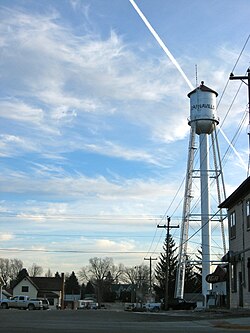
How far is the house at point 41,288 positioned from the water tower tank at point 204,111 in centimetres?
4929

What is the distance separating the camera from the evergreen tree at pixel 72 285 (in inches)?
5783

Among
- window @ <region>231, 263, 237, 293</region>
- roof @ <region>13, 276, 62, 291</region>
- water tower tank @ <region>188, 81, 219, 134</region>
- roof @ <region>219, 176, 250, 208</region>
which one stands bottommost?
window @ <region>231, 263, 237, 293</region>

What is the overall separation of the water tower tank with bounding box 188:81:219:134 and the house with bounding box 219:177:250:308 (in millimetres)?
15780

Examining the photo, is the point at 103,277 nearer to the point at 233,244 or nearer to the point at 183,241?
the point at 183,241

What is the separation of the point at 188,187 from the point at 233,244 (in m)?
17.1

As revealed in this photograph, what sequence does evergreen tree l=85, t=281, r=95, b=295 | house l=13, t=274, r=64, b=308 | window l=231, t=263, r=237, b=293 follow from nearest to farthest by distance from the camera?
window l=231, t=263, r=237, b=293, house l=13, t=274, r=64, b=308, evergreen tree l=85, t=281, r=95, b=295

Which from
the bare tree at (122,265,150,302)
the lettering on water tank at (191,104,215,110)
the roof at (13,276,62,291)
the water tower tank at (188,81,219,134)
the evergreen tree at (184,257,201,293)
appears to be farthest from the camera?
the bare tree at (122,265,150,302)

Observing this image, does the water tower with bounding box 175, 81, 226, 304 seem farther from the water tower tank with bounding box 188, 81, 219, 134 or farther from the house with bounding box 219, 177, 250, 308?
the house with bounding box 219, 177, 250, 308

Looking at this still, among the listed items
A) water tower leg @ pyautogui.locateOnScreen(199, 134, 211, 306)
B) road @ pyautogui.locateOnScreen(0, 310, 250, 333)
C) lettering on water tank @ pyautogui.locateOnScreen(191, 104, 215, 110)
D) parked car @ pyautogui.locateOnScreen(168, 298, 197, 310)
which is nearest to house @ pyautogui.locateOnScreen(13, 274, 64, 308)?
parked car @ pyautogui.locateOnScreen(168, 298, 197, 310)

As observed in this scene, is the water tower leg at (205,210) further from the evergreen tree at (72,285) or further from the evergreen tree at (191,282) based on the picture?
the evergreen tree at (72,285)

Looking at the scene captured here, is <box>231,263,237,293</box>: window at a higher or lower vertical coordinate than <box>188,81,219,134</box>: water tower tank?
lower

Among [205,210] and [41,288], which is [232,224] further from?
[41,288]

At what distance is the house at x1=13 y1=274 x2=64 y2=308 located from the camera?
95.5 metres

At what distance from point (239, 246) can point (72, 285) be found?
118m
